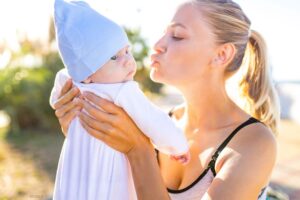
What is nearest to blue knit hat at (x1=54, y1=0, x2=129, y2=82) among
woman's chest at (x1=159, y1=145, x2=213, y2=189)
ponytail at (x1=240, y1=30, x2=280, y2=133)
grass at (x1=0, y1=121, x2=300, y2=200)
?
woman's chest at (x1=159, y1=145, x2=213, y2=189)

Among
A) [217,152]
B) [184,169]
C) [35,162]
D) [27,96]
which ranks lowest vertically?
[35,162]

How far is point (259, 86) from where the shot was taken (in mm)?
2256

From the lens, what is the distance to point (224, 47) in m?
2.03

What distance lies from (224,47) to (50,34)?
21.8 feet

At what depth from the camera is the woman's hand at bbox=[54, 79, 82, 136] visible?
5.76 feet

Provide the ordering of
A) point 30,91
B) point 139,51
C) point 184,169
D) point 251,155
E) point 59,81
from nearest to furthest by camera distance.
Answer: point 251,155 < point 59,81 < point 184,169 < point 30,91 < point 139,51

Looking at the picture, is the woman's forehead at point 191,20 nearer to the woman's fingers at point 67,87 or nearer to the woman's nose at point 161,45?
the woman's nose at point 161,45

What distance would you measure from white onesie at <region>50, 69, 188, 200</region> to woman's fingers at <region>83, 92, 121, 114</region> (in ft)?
0.05

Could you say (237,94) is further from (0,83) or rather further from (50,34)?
(50,34)

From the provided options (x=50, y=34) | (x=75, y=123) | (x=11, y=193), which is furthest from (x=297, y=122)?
(x=75, y=123)

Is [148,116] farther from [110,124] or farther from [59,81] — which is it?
[59,81]

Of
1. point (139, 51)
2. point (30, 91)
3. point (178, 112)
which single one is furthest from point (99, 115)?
point (139, 51)

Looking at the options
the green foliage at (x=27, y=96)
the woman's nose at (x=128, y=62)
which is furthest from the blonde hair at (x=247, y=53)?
the green foliage at (x=27, y=96)

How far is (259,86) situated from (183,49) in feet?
1.74
